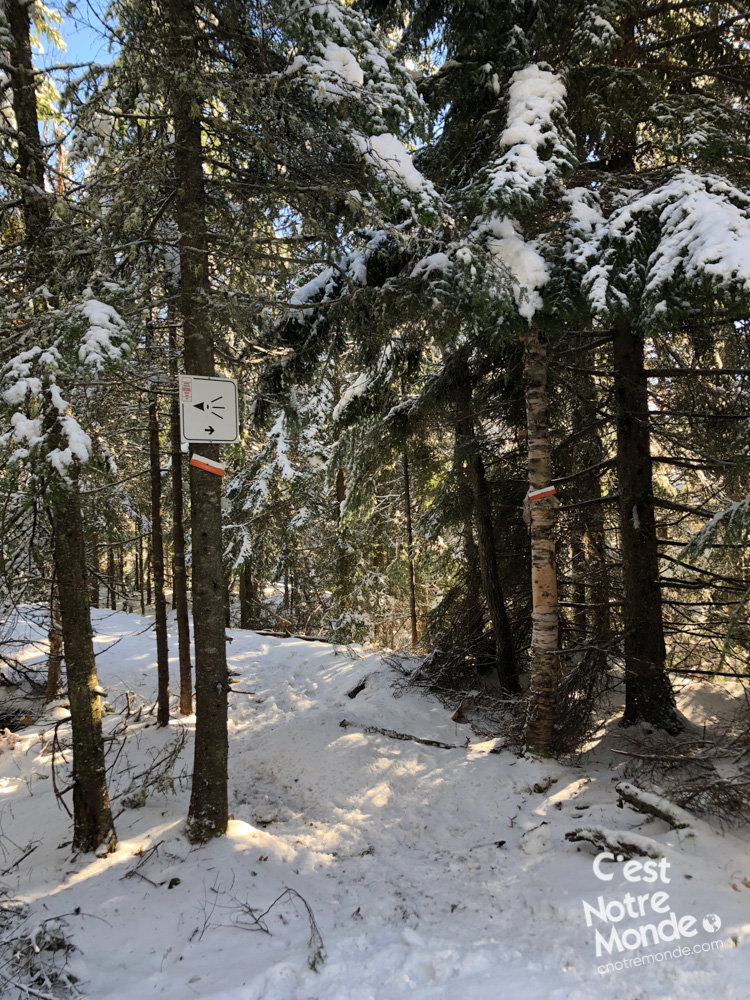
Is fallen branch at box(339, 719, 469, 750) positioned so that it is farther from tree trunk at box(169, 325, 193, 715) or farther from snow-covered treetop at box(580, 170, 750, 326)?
snow-covered treetop at box(580, 170, 750, 326)

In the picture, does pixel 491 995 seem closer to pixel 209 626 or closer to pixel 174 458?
pixel 209 626

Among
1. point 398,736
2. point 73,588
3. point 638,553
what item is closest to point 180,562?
point 73,588

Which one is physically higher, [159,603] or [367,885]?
[159,603]

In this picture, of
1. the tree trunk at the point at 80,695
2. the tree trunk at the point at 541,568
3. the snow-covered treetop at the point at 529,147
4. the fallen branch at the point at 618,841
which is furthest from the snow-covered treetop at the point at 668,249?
the tree trunk at the point at 80,695

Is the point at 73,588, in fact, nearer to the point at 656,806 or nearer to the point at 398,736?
the point at 398,736

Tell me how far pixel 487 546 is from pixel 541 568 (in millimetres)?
2030

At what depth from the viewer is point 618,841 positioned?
3.79m

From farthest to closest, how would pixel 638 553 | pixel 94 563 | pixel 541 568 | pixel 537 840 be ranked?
pixel 94 563 < pixel 638 553 < pixel 541 568 < pixel 537 840

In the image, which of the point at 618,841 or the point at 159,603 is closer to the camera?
the point at 618,841

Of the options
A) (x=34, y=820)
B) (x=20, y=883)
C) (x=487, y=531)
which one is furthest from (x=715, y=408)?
(x=34, y=820)

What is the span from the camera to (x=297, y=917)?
367 centimetres

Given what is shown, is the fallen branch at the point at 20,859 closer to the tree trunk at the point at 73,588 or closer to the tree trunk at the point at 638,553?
the tree trunk at the point at 73,588

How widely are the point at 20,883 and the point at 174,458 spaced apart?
525 centimetres

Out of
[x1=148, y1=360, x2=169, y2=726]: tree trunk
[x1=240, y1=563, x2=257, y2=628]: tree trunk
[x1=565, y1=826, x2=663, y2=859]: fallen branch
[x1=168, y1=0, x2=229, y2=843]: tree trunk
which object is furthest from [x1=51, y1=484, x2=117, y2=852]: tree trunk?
[x1=240, y1=563, x2=257, y2=628]: tree trunk
